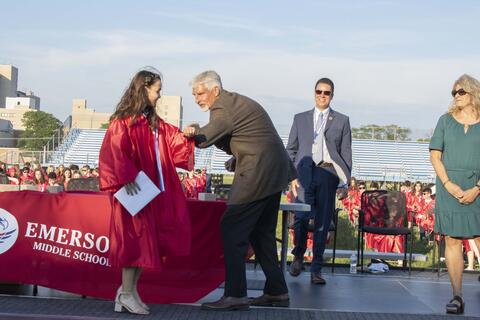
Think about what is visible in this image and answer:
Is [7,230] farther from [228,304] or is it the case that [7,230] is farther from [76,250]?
[228,304]

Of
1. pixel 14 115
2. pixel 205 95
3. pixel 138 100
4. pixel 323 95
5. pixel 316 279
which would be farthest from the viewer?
pixel 14 115

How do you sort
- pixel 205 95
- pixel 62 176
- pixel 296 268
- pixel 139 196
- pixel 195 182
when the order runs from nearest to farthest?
pixel 139 196
pixel 205 95
pixel 296 268
pixel 62 176
pixel 195 182

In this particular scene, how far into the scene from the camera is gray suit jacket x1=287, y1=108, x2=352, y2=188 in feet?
28.2

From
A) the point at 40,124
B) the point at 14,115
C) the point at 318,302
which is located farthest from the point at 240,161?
the point at 14,115

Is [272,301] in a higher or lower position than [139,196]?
lower

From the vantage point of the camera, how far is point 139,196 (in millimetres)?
6219

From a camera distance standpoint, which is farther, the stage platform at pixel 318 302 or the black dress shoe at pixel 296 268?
the black dress shoe at pixel 296 268

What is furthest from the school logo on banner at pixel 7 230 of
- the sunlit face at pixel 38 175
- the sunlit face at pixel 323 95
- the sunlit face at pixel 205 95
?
the sunlit face at pixel 38 175

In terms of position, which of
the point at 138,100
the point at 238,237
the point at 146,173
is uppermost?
the point at 138,100

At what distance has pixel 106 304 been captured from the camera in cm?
688

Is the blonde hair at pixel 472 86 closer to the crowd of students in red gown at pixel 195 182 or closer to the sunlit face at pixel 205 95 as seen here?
the sunlit face at pixel 205 95

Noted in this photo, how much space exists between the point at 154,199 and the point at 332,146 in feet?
9.16

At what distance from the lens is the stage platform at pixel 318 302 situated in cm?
645

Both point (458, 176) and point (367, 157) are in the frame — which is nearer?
point (458, 176)
